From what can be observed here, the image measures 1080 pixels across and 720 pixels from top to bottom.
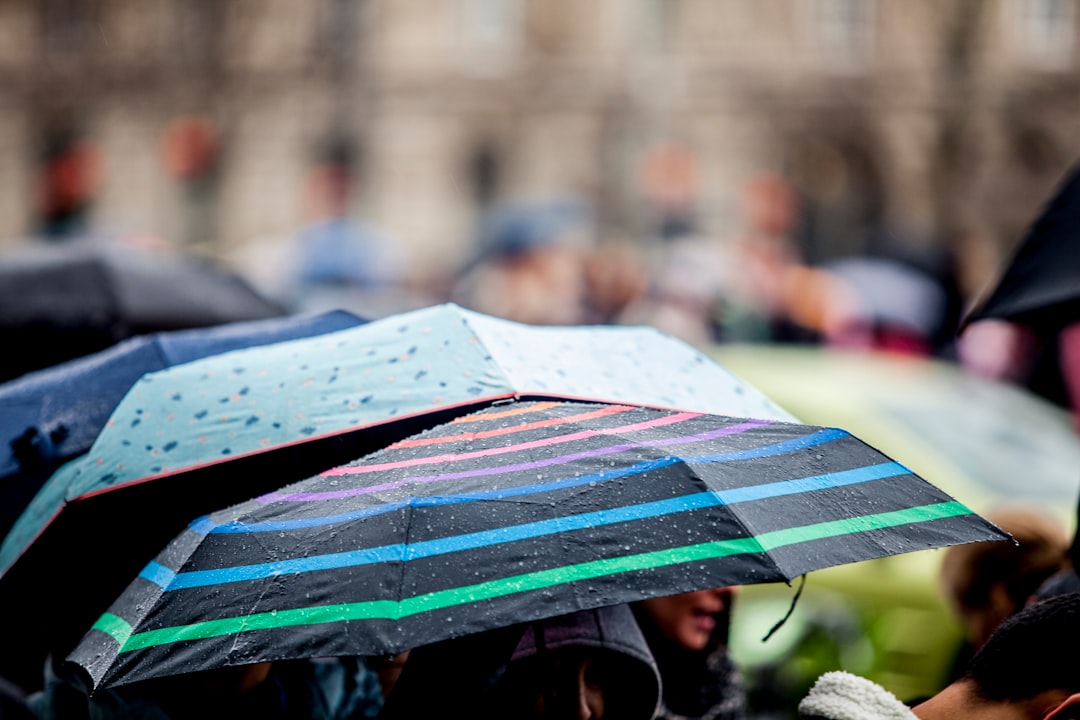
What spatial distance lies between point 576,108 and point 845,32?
6131mm

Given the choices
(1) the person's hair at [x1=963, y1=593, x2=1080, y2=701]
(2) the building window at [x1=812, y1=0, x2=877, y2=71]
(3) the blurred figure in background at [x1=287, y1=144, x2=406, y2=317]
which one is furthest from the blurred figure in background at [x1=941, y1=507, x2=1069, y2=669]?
(2) the building window at [x1=812, y1=0, x2=877, y2=71]

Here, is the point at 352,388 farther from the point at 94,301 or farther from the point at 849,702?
the point at 94,301

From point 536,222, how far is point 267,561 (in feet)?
25.1

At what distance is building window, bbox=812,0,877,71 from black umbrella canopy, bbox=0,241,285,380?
2755 centimetres

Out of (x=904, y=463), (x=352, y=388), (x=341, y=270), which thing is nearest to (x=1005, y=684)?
(x=352, y=388)

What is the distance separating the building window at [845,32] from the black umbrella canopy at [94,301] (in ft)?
90.4

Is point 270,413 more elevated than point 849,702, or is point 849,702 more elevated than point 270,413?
point 270,413

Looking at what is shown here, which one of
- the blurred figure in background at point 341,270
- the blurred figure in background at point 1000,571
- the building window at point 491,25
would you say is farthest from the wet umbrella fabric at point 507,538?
the building window at point 491,25

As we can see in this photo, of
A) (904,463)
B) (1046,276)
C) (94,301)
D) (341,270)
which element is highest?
(1046,276)

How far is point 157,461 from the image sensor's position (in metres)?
2.99

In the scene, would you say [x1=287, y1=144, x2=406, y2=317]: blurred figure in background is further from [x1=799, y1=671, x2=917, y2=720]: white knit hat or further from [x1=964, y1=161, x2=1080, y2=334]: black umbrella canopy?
[x1=799, y1=671, x2=917, y2=720]: white knit hat

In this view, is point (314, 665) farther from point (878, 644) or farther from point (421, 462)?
point (878, 644)

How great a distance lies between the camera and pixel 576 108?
3098 centimetres

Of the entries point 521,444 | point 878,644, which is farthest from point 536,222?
point 521,444
